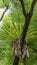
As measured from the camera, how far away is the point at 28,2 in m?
5.75

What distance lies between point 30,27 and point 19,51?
0.70m

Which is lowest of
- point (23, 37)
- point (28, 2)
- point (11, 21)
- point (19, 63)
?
point (19, 63)

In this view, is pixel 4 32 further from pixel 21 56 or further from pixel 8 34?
pixel 21 56

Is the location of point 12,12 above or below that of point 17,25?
above

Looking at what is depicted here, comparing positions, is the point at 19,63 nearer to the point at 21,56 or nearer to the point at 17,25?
the point at 21,56

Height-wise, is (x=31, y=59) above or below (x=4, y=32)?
below

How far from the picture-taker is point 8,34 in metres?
5.66

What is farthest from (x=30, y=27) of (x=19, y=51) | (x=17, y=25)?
(x=19, y=51)

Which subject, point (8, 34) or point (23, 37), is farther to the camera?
point (8, 34)

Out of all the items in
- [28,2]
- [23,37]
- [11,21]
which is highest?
[28,2]

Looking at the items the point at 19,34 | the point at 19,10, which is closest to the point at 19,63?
the point at 19,34

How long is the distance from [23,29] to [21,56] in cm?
60

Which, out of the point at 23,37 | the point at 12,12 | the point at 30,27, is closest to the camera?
the point at 23,37

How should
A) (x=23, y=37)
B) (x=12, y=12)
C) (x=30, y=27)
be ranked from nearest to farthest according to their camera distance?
(x=23, y=37), (x=30, y=27), (x=12, y=12)
